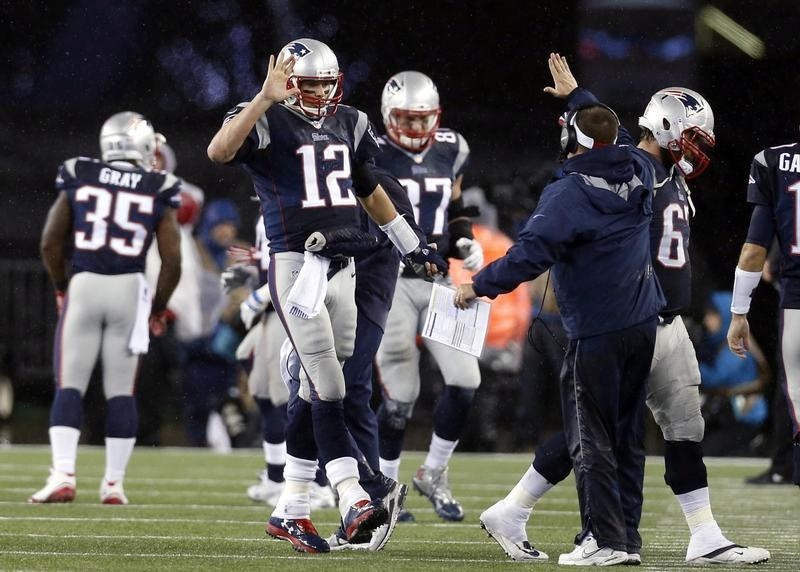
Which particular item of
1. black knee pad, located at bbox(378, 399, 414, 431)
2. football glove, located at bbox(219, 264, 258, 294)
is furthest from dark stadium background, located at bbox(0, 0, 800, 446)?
black knee pad, located at bbox(378, 399, 414, 431)

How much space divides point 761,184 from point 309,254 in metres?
1.64

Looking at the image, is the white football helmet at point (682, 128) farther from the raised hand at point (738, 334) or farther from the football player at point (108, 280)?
the football player at point (108, 280)

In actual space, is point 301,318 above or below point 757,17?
below

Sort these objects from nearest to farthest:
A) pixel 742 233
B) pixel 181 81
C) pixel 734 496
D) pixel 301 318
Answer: pixel 301 318
pixel 734 496
pixel 742 233
pixel 181 81

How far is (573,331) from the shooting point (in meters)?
4.53

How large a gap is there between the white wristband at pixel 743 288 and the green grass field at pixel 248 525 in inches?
33.0

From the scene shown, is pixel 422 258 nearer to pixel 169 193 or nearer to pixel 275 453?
pixel 275 453

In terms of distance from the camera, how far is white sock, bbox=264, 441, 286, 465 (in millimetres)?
7031

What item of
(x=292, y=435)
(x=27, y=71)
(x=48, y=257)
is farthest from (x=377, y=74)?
(x=292, y=435)

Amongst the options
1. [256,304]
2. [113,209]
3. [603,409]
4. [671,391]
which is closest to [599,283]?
[603,409]

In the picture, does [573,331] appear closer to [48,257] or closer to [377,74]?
[48,257]

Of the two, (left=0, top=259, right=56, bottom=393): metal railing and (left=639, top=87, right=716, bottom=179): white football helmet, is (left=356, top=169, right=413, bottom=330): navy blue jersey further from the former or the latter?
(left=0, top=259, right=56, bottom=393): metal railing

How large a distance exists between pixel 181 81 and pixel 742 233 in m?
4.30

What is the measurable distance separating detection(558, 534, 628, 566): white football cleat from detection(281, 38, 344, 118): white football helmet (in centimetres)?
162
